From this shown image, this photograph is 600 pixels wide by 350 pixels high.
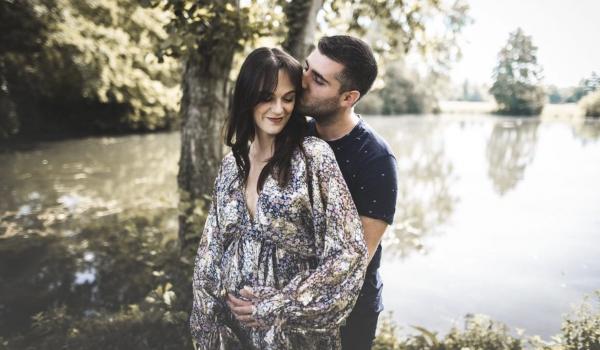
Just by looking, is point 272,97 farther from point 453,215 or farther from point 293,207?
point 453,215

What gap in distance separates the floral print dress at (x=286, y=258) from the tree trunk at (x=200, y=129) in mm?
2385

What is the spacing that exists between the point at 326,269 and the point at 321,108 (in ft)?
2.43

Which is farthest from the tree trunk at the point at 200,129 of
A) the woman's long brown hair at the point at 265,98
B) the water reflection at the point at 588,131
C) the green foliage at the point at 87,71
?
the water reflection at the point at 588,131

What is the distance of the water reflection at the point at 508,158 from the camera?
12359 millimetres

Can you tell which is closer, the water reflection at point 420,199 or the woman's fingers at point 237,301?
the woman's fingers at point 237,301

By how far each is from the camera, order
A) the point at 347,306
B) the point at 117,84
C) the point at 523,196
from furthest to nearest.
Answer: the point at 117,84
the point at 523,196
the point at 347,306

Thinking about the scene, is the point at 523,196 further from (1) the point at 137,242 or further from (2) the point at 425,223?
(1) the point at 137,242

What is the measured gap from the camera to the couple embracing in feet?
5.29

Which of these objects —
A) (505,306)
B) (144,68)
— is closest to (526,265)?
(505,306)

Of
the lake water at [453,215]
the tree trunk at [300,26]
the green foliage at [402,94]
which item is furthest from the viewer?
the green foliage at [402,94]

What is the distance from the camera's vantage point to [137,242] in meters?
6.43

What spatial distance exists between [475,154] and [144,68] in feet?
53.9

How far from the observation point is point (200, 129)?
4527 millimetres

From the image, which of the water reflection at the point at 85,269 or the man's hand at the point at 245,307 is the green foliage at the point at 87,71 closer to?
the water reflection at the point at 85,269
